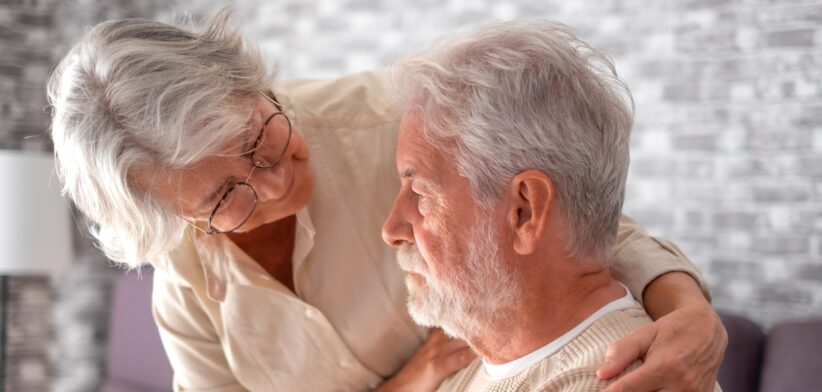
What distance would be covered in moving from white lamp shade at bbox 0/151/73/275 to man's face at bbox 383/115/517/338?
8.68 feet

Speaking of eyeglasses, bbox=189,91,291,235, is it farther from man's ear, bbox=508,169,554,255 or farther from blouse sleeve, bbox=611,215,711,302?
blouse sleeve, bbox=611,215,711,302

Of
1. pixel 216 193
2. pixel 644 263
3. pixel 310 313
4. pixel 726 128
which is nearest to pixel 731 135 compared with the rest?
pixel 726 128

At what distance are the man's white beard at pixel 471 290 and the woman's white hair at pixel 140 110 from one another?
1.29ft

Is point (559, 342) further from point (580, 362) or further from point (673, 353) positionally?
point (673, 353)

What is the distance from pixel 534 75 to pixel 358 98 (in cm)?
61

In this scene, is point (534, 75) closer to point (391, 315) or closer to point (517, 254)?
point (517, 254)

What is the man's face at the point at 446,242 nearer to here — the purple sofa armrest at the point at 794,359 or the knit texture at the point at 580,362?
the knit texture at the point at 580,362

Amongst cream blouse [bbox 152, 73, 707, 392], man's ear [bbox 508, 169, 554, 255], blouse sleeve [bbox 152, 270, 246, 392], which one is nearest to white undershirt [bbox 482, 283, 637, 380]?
man's ear [bbox 508, 169, 554, 255]

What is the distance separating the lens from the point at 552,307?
146 cm

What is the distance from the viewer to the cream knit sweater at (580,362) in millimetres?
1350

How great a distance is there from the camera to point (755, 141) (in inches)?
102

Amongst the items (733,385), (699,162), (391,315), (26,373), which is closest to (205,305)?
(391,315)

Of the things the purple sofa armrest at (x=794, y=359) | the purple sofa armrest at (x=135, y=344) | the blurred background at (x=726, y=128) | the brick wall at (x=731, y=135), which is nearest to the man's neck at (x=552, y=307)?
the purple sofa armrest at (x=794, y=359)

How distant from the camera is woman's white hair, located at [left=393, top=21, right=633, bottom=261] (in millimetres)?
1362
